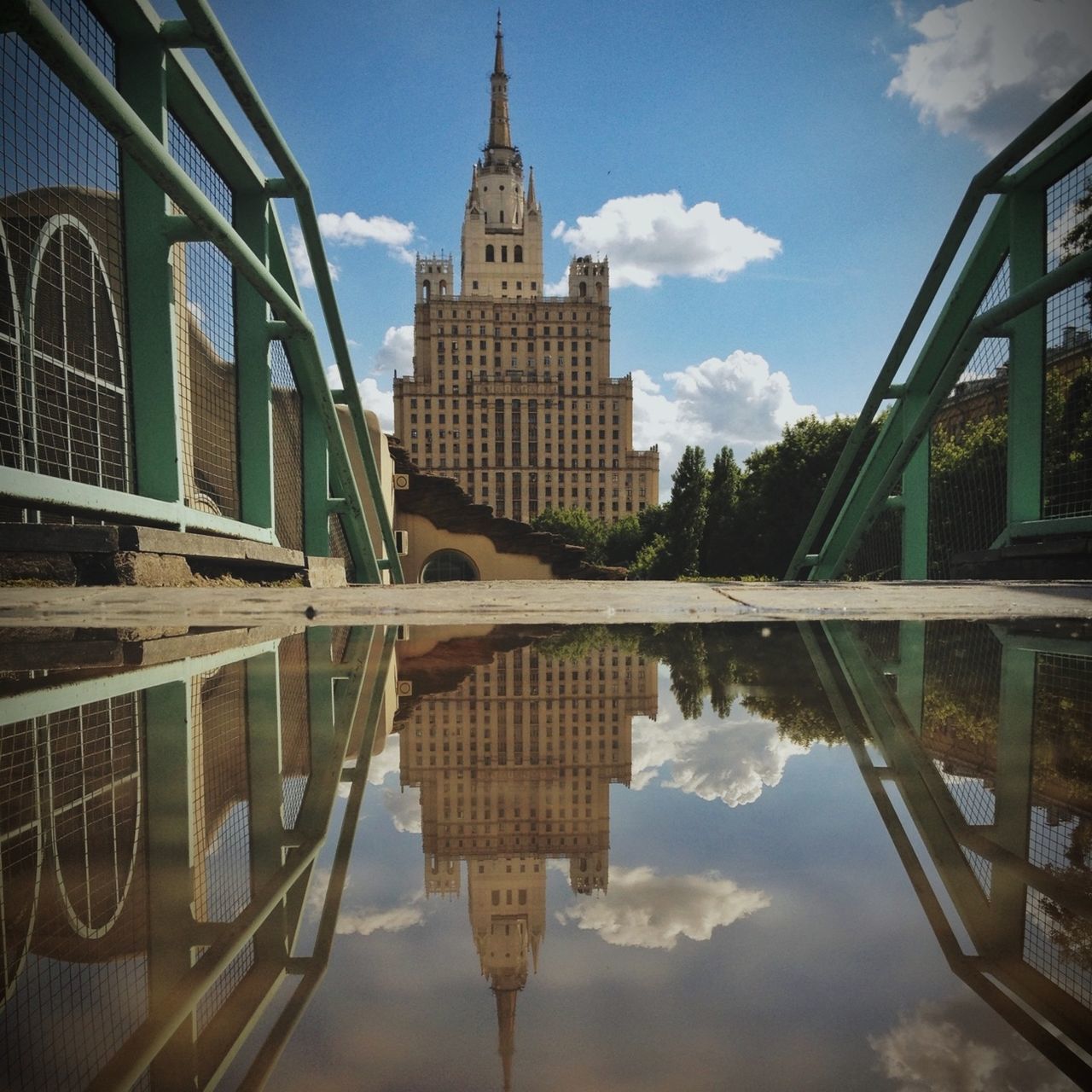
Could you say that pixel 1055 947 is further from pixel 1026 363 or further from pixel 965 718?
pixel 1026 363

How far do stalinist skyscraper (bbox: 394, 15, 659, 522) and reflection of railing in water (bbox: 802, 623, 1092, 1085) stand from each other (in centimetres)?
7743

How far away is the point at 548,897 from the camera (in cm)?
66

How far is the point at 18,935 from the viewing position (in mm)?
598

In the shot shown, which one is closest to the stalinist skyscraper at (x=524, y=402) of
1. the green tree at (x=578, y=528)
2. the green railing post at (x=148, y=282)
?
the green tree at (x=578, y=528)

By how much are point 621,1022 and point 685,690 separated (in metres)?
1.22

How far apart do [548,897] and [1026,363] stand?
8.34 m

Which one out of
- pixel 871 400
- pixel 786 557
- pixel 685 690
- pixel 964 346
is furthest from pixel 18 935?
pixel 786 557

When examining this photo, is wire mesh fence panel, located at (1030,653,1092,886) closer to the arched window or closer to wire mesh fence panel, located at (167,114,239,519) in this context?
wire mesh fence panel, located at (167,114,239,519)

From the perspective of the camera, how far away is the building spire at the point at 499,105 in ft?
302

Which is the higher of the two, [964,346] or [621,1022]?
[964,346]

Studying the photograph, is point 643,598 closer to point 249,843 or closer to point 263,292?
point 263,292

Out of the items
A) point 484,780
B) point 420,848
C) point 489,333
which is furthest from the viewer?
point 489,333

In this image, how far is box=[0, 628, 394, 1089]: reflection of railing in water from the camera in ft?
1.58

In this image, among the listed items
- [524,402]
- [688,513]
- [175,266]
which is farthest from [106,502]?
[524,402]
